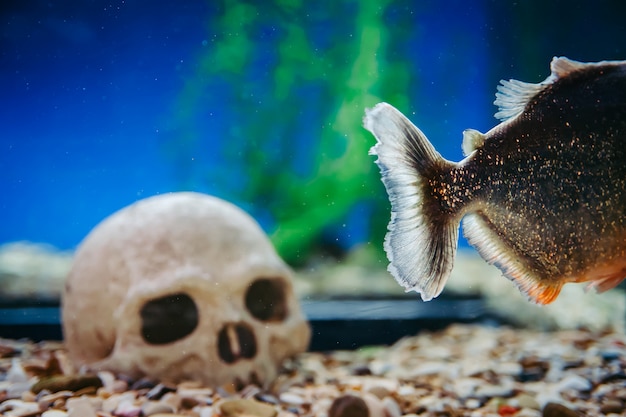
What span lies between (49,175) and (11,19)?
793mm

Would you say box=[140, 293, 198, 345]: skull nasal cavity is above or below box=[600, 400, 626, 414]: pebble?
above

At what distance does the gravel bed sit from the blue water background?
2.74ft

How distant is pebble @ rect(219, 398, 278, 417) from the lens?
239cm

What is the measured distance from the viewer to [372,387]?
2795 mm

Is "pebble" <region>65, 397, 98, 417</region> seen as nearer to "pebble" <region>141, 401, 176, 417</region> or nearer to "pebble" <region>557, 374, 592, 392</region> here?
"pebble" <region>141, 401, 176, 417</region>

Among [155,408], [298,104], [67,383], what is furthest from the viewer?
[298,104]

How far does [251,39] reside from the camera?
284cm

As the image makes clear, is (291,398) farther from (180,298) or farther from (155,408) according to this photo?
(180,298)

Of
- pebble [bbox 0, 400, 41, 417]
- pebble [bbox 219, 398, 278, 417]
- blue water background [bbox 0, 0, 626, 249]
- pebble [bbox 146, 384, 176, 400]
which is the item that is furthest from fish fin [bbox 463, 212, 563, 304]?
pebble [bbox 0, 400, 41, 417]

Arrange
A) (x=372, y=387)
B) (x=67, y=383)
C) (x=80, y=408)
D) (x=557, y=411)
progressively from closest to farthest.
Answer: (x=557, y=411) → (x=80, y=408) → (x=67, y=383) → (x=372, y=387)

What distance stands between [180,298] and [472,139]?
2.13 meters

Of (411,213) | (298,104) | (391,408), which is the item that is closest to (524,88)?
(411,213)

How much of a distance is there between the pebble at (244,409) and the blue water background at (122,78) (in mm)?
1085

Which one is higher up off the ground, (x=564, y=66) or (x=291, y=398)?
(x=564, y=66)
